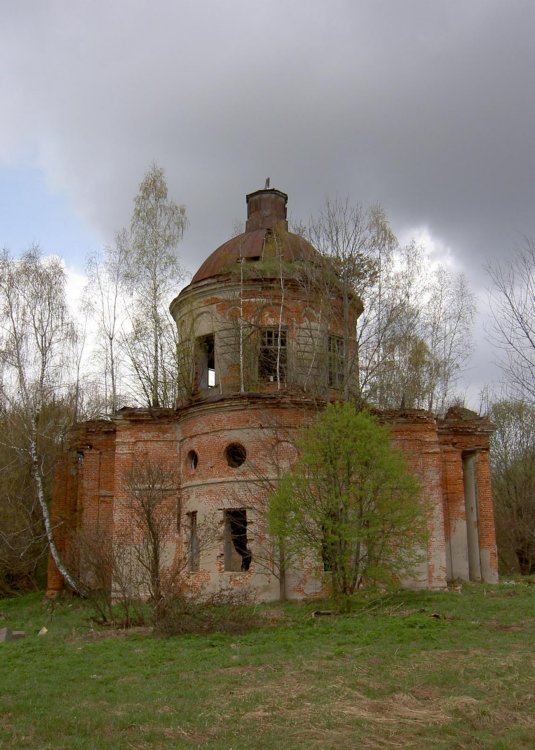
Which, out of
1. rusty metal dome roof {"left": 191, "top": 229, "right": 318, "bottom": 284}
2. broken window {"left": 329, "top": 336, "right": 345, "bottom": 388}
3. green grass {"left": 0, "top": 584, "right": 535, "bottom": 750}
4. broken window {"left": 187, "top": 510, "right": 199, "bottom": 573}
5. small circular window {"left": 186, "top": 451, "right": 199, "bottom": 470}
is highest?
rusty metal dome roof {"left": 191, "top": 229, "right": 318, "bottom": 284}

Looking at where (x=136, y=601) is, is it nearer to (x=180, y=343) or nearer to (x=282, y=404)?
(x=282, y=404)

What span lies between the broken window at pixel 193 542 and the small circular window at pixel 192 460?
45.8 inches

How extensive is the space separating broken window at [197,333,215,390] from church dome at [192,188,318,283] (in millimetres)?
1787

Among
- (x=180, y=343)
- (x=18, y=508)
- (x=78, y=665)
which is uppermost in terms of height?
(x=180, y=343)

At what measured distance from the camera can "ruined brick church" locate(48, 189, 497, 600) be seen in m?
17.5

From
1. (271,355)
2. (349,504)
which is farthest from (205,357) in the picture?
(349,504)

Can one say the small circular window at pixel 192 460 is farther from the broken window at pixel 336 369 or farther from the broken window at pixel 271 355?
the broken window at pixel 336 369

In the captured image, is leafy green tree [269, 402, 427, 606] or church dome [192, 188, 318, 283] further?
church dome [192, 188, 318, 283]

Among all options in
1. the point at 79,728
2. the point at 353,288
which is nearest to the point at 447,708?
the point at 79,728

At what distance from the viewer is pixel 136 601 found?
594 inches

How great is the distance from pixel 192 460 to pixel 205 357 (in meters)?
4.04

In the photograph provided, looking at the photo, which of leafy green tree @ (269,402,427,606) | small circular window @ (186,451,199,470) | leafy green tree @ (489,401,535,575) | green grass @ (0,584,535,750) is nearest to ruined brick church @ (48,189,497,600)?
small circular window @ (186,451,199,470)

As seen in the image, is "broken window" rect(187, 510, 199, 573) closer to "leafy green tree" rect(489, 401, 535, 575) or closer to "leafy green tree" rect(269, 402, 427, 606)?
"leafy green tree" rect(269, 402, 427, 606)

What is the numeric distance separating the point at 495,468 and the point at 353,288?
18133mm
